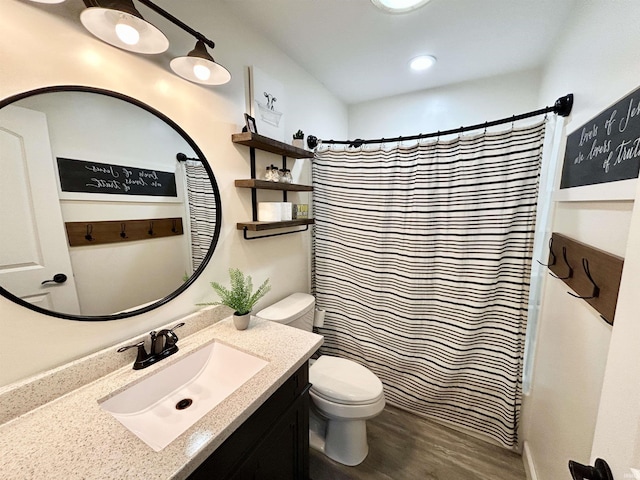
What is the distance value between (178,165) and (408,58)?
1.55 meters

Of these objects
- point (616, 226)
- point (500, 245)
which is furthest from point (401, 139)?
point (616, 226)

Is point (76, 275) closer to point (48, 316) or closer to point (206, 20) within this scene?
point (48, 316)

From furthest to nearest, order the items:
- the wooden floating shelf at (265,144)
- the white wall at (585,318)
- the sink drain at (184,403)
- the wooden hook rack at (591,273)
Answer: the wooden floating shelf at (265,144), the sink drain at (184,403), the wooden hook rack at (591,273), the white wall at (585,318)

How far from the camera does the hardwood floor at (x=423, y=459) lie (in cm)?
139

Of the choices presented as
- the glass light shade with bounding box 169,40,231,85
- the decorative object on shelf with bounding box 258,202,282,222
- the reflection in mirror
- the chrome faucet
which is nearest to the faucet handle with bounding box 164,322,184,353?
the chrome faucet

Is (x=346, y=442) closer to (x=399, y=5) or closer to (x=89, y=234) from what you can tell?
(x=89, y=234)

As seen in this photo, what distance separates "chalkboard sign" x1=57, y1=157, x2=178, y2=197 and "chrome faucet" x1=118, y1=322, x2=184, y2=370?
580 mm

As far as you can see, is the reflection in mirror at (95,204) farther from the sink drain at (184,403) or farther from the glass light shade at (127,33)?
the sink drain at (184,403)

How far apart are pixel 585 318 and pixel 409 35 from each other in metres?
1.56

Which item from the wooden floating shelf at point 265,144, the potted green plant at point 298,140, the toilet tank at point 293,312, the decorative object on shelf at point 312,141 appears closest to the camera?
the wooden floating shelf at point 265,144

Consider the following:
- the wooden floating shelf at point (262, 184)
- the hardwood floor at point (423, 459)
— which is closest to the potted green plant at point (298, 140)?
the wooden floating shelf at point (262, 184)

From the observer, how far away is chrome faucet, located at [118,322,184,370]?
3.12ft

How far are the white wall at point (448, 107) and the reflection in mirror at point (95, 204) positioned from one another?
1.68m

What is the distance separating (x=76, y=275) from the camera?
2.80ft
